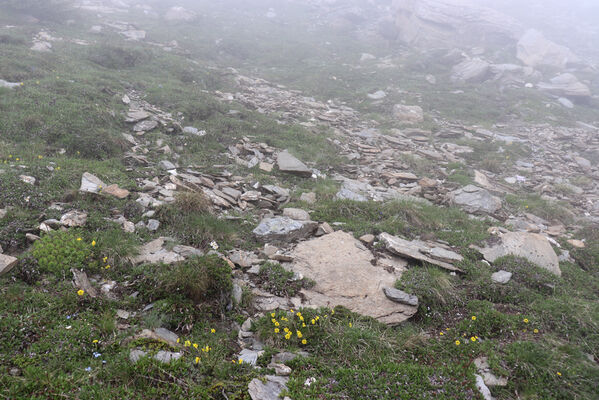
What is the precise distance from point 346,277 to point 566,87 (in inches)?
1196

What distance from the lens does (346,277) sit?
627cm

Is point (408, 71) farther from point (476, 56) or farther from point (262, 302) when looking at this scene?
point (262, 302)

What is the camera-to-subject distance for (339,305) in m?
5.50

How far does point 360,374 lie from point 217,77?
20.1m

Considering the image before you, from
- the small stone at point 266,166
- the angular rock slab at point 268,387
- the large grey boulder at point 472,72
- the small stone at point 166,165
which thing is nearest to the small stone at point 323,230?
the small stone at point 266,166

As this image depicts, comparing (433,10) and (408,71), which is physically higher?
(433,10)

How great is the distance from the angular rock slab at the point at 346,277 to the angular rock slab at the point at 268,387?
71.1 inches

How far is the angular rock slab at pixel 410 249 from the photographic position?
673 centimetres

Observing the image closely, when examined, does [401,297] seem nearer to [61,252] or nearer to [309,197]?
[309,197]

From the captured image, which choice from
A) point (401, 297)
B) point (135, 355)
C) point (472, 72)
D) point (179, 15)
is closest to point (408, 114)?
point (472, 72)

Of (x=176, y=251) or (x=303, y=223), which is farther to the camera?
(x=303, y=223)

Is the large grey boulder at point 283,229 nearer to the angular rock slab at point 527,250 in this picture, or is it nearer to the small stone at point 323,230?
the small stone at point 323,230

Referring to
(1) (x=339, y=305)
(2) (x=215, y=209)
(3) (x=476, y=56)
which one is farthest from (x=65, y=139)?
(3) (x=476, y=56)

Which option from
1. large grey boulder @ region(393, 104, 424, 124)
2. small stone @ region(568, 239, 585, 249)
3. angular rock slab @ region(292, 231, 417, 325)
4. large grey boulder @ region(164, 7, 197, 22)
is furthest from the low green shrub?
large grey boulder @ region(164, 7, 197, 22)
